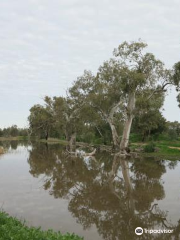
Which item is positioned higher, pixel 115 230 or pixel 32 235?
pixel 32 235

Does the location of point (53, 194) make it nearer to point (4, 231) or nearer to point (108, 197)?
point (108, 197)

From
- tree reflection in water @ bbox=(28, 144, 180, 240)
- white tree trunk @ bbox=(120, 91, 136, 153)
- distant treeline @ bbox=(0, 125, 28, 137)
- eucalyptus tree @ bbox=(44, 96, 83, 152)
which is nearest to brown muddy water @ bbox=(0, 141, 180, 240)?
tree reflection in water @ bbox=(28, 144, 180, 240)

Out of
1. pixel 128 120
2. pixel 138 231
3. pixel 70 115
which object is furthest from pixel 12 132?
pixel 138 231

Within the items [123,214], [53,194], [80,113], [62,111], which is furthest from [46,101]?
[123,214]

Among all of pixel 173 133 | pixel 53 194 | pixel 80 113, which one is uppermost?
pixel 80 113

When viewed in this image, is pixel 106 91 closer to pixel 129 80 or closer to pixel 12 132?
pixel 129 80

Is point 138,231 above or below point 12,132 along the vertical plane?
below

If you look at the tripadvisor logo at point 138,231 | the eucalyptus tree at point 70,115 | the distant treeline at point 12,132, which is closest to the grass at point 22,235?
the tripadvisor logo at point 138,231

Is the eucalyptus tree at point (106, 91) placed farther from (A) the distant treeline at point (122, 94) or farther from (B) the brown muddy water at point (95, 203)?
(B) the brown muddy water at point (95, 203)

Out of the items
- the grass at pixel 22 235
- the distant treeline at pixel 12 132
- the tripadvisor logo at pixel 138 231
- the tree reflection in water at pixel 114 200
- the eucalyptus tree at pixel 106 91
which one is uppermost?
the eucalyptus tree at pixel 106 91

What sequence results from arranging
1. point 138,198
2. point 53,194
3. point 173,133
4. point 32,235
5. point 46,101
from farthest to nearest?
point 46,101
point 173,133
point 53,194
point 138,198
point 32,235

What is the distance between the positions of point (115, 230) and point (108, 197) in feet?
13.9

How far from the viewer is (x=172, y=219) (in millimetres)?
9242

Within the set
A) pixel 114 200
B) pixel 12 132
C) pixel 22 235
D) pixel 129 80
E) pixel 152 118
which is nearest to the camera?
pixel 22 235
